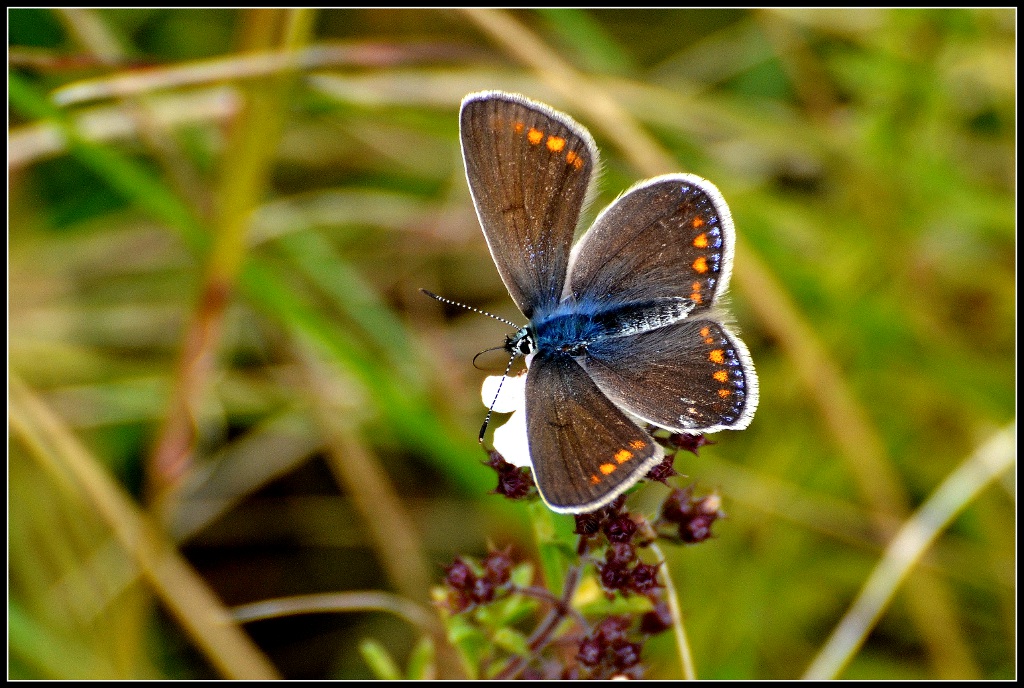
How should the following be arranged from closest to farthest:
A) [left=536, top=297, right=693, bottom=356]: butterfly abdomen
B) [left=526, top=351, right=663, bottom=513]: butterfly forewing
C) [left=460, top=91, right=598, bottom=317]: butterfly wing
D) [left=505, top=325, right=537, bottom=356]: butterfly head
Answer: [left=526, top=351, right=663, bottom=513]: butterfly forewing → [left=460, top=91, right=598, bottom=317]: butterfly wing → [left=536, top=297, right=693, bottom=356]: butterfly abdomen → [left=505, top=325, right=537, bottom=356]: butterfly head

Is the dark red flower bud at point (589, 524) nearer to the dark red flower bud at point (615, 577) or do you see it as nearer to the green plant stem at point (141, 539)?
the dark red flower bud at point (615, 577)

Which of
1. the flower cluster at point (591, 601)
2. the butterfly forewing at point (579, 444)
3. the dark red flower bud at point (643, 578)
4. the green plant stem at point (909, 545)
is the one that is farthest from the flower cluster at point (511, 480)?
the green plant stem at point (909, 545)

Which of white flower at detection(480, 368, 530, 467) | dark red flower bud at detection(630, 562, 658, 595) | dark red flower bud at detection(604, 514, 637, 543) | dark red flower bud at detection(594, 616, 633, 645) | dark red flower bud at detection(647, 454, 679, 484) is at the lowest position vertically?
dark red flower bud at detection(594, 616, 633, 645)

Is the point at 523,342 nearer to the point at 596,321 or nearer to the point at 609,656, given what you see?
the point at 596,321

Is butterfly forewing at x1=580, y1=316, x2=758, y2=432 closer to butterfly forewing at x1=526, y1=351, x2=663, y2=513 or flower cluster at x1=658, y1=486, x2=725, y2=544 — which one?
butterfly forewing at x1=526, y1=351, x2=663, y2=513

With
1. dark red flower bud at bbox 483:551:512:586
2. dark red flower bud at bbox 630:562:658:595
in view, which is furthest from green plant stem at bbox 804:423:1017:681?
dark red flower bud at bbox 483:551:512:586

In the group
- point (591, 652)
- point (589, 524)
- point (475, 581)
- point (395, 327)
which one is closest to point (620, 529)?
point (589, 524)

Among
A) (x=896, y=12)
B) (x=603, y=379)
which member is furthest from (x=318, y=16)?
(x=603, y=379)
